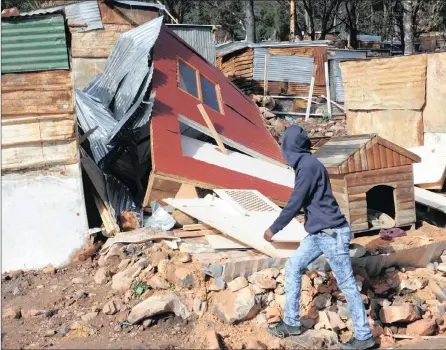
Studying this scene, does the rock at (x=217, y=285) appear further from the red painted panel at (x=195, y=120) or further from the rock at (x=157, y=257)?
the red painted panel at (x=195, y=120)

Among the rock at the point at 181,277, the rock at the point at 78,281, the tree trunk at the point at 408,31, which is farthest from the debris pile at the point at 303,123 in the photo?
the rock at the point at 181,277

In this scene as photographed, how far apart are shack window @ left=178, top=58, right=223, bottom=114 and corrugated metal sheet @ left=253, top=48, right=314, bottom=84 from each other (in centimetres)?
1025

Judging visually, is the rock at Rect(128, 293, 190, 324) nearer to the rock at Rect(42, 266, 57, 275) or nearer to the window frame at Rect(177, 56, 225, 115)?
the rock at Rect(42, 266, 57, 275)

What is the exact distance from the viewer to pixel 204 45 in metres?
17.7

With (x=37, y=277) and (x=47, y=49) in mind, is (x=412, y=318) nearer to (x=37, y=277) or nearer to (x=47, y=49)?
(x=37, y=277)

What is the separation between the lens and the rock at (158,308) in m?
4.93

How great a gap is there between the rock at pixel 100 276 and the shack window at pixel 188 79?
380 cm

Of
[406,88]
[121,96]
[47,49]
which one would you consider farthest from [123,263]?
[406,88]

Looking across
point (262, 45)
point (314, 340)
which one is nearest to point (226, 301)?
point (314, 340)

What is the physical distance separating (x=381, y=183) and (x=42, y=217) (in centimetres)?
410

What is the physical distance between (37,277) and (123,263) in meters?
1.04

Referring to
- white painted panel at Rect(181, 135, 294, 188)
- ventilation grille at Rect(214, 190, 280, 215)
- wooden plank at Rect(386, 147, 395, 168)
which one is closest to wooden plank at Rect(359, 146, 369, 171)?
wooden plank at Rect(386, 147, 395, 168)

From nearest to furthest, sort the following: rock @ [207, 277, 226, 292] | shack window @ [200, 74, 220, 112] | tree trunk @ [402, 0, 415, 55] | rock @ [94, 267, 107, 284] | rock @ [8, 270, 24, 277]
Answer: rock @ [207, 277, 226, 292] < rock @ [94, 267, 107, 284] < rock @ [8, 270, 24, 277] < shack window @ [200, 74, 220, 112] < tree trunk @ [402, 0, 415, 55]

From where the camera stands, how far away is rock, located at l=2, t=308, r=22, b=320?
17.5 feet
